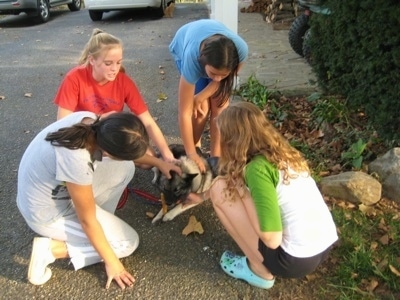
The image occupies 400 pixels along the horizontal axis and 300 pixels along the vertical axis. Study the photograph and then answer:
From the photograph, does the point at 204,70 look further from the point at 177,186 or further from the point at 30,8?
the point at 30,8

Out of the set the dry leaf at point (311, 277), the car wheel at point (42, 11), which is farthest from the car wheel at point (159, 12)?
the dry leaf at point (311, 277)

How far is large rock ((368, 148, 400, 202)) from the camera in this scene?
9.21ft

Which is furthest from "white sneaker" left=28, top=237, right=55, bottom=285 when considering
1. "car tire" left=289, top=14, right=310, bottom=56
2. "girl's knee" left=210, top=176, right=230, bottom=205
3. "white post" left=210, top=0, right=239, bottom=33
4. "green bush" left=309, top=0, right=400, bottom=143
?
"car tire" left=289, top=14, right=310, bottom=56

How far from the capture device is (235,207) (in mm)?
2170

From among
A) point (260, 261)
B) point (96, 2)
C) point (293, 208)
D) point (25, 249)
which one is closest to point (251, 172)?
point (293, 208)

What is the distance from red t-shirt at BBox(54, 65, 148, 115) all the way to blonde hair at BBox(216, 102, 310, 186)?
4.18 ft

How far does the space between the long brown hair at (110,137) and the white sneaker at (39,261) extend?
62 centimetres

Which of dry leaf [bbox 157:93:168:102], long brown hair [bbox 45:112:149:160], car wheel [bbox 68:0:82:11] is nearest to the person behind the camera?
long brown hair [bbox 45:112:149:160]

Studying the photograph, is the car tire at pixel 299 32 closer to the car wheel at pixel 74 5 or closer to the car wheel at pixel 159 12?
the car wheel at pixel 159 12

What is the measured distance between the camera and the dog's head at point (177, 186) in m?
2.79

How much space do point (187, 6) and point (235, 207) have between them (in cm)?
1241

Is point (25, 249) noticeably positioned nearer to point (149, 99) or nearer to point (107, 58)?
point (107, 58)

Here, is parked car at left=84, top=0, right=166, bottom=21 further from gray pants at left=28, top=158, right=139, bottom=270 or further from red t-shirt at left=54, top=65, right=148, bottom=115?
gray pants at left=28, top=158, right=139, bottom=270

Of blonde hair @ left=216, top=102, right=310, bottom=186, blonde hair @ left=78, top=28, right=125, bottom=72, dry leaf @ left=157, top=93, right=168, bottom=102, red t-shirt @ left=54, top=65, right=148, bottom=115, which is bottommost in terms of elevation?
dry leaf @ left=157, top=93, right=168, bottom=102
